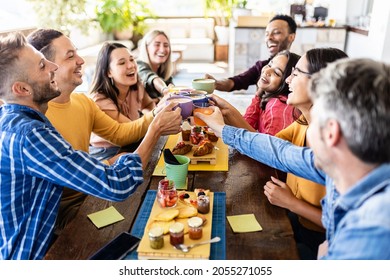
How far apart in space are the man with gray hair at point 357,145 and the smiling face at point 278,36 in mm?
2166

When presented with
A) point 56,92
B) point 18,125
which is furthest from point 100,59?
point 18,125

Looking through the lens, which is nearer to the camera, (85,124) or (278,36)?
(85,124)

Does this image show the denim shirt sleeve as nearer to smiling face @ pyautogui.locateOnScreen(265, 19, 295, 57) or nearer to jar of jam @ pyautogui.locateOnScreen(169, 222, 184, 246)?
jar of jam @ pyautogui.locateOnScreen(169, 222, 184, 246)

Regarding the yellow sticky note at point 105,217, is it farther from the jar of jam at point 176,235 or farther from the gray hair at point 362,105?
the gray hair at point 362,105

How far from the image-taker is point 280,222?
1184 millimetres

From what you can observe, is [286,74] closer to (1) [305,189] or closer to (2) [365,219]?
(1) [305,189]

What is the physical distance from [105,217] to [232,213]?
427mm

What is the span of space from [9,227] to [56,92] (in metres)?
0.49

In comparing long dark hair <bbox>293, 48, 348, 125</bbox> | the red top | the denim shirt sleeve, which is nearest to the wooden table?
the denim shirt sleeve

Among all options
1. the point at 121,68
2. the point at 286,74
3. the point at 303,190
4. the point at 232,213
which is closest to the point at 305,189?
the point at 303,190

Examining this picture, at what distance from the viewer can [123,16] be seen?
24.9 ft

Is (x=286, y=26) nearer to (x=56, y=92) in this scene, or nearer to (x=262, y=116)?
(x=262, y=116)

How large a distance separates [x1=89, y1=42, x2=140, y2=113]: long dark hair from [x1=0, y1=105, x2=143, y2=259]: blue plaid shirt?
1080mm
